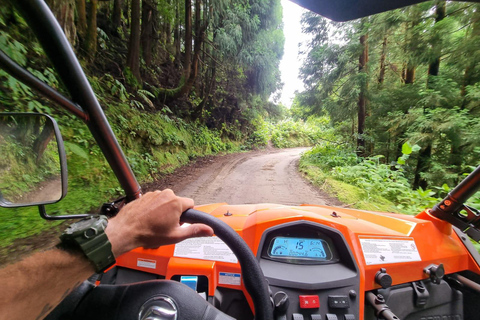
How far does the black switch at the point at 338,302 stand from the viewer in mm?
1138

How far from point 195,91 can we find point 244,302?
16.7 metres

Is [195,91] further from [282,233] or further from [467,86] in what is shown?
[282,233]

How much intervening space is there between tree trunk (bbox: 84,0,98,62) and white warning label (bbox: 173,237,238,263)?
876 centimetres

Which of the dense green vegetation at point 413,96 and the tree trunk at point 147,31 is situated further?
the tree trunk at point 147,31

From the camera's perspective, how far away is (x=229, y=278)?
1.29 meters

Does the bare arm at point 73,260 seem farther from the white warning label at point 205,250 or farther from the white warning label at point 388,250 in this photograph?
the white warning label at point 388,250

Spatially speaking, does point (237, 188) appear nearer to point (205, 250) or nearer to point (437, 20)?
point (205, 250)

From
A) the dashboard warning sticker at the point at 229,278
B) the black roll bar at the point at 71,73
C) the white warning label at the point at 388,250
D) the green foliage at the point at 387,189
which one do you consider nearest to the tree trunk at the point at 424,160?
the green foliage at the point at 387,189

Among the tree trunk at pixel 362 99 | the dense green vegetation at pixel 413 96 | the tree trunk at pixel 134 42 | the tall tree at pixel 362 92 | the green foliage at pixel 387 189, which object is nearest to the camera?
the green foliage at pixel 387 189

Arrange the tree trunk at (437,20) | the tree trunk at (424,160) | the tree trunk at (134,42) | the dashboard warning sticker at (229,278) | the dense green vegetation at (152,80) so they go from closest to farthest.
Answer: the dashboard warning sticker at (229,278)
the dense green vegetation at (152,80)
the tree trunk at (437,20)
the tree trunk at (424,160)
the tree trunk at (134,42)

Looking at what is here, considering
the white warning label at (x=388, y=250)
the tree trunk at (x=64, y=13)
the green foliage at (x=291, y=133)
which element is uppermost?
the tree trunk at (x=64, y=13)

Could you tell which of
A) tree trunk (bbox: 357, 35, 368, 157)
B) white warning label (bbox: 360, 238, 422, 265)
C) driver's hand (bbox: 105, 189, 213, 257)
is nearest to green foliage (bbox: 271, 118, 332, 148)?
tree trunk (bbox: 357, 35, 368, 157)

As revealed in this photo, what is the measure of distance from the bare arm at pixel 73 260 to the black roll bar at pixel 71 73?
46 centimetres

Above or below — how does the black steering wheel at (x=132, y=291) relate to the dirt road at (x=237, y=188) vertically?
above
